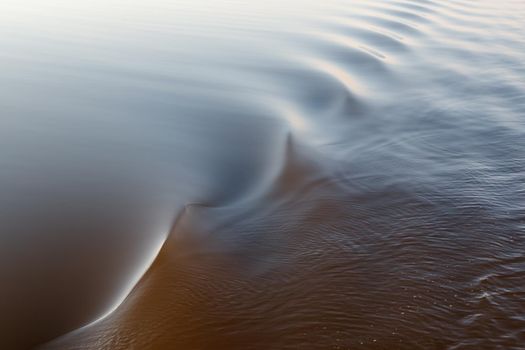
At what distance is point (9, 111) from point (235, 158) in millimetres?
3287

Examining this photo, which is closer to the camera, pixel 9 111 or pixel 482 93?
pixel 9 111

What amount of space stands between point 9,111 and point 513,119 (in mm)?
7186

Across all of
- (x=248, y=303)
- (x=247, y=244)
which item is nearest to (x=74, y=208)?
(x=247, y=244)

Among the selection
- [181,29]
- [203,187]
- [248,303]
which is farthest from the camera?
[181,29]

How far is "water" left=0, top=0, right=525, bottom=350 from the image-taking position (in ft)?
12.9

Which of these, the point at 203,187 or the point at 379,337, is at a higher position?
the point at 203,187

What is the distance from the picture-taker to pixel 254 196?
5.75 metres

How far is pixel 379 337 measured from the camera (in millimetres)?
3707

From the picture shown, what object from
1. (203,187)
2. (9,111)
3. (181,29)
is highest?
(181,29)

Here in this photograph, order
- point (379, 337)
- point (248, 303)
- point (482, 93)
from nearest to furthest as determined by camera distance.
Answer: point (379, 337)
point (248, 303)
point (482, 93)

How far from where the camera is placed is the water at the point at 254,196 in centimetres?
392

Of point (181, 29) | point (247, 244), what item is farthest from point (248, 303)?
point (181, 29)

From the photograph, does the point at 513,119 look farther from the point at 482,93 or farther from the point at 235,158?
the point at 235,158

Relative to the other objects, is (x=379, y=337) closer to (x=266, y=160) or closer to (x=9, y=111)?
(x=266, y=160)
